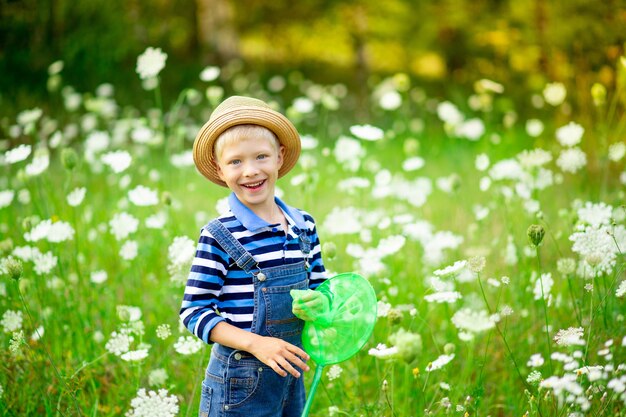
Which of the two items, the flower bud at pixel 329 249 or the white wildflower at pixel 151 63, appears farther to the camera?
the white wildflower at pixel 151 63

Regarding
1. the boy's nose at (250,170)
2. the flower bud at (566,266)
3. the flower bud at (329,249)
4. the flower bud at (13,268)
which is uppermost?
the boy's nose at (250,170)

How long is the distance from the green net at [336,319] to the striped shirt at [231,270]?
14 cm

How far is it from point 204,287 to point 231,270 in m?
0.08

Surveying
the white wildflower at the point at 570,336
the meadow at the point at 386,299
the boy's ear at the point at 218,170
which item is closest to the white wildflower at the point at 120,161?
the meadow at the point at 386,299

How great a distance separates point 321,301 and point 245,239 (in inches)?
9.8

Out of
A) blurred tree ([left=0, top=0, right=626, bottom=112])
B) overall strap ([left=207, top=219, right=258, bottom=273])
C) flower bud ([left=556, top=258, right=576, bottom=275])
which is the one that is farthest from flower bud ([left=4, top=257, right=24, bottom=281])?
blurred tree ([left=0, top=0, right=626, bottom=112])

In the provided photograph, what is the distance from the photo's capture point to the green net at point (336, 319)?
4.48ft

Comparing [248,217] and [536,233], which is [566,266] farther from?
[248,217]

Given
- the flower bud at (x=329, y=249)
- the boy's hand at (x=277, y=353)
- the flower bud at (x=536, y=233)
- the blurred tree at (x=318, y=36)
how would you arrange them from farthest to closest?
the blurred tree at (x=318, y=36) → the flower bud at (x=329, y=249) → the flower bud at (x=536, y=233) → the boy's hand at (x=277, y=353)

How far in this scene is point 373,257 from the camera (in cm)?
231

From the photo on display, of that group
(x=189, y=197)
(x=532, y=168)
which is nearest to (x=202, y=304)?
(x=532, y=168)

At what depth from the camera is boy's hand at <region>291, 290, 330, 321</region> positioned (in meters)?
1.36

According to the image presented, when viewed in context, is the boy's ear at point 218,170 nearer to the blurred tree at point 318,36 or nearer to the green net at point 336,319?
the green net at point 336,319

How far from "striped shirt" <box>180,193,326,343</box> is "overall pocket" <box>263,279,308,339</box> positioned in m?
0.04
